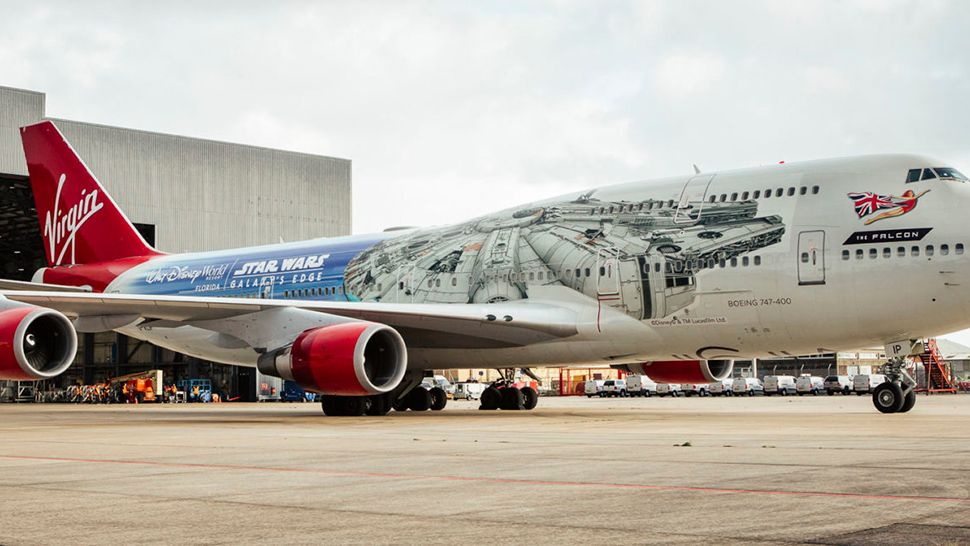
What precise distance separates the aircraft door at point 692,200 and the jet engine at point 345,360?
5.16 meters

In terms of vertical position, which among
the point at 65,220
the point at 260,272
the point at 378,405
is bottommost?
the point at 378,405

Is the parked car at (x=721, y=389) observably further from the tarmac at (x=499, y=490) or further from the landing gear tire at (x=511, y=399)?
the tarmac at (x=499, y=490)

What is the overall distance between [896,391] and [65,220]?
2083cm

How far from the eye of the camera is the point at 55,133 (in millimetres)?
27266

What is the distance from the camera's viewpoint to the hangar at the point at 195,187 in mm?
39438

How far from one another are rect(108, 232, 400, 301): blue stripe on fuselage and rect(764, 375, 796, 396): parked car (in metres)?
29.6

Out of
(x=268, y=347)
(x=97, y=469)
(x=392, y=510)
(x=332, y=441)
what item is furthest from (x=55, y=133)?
(x=392, y=510)

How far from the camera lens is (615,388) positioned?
47.5 metres

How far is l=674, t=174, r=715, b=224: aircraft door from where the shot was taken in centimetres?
1792

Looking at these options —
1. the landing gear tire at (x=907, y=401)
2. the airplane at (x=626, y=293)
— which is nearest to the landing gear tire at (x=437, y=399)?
the airplane at (x=626, y=293)

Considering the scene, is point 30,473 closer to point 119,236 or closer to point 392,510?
point 392,510

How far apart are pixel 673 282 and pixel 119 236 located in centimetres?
1606

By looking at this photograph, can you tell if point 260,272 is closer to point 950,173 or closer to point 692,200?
point 692,200

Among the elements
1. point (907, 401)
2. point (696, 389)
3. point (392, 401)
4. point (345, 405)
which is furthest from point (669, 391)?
point (907, 401)
